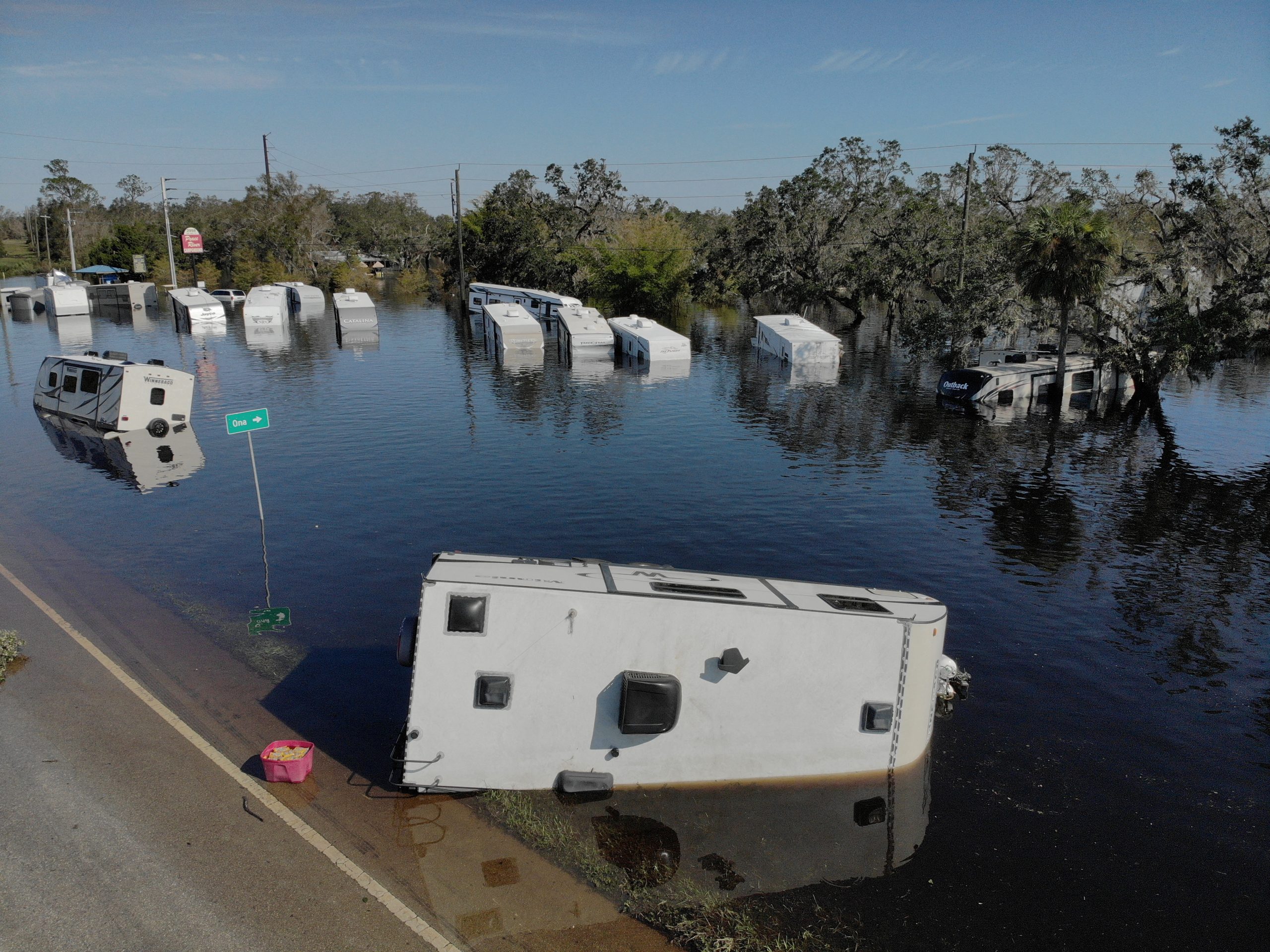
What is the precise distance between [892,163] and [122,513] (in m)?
66.9

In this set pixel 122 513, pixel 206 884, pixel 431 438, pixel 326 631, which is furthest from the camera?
pixel 431 438

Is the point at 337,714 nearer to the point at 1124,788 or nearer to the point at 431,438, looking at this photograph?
the point at 1124,788

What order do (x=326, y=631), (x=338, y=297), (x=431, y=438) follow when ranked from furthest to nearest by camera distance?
(x=338, y=297)
(x=431, y=438)
(x=326, y=631)

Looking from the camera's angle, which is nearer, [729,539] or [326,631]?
[326,631]

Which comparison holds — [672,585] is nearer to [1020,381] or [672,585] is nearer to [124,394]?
[124,394]

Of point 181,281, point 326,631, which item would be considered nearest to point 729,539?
point 326,631

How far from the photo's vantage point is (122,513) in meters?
24.7

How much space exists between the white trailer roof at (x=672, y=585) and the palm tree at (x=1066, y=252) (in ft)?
98.8

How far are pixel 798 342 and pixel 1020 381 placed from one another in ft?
48.4

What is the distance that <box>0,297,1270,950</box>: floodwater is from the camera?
37.1ft

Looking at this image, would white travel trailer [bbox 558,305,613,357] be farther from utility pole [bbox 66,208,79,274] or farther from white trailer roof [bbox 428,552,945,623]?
utility pole [bbox 66,208,79,274]

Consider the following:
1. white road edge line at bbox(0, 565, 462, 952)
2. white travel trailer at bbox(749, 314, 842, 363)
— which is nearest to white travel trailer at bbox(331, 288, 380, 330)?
white travel trailer at bbox(749, 314, 842, 363)

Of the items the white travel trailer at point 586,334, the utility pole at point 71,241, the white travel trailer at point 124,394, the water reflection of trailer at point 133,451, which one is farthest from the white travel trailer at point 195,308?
the utility pole at point 71,241

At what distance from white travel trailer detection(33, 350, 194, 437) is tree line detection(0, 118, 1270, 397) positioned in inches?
1465
